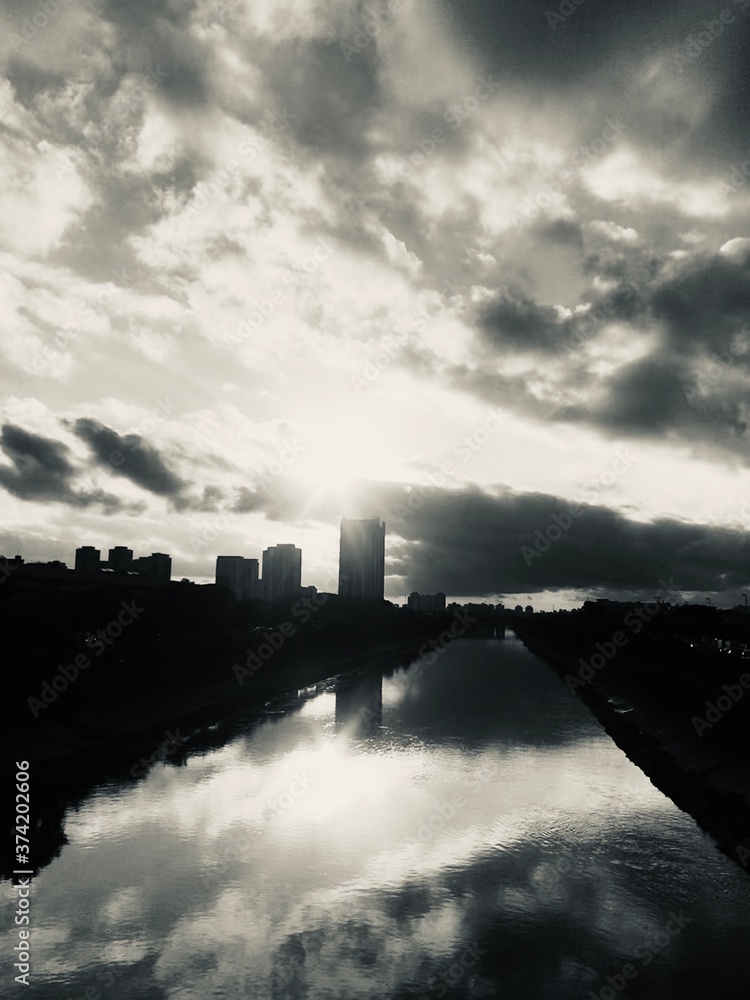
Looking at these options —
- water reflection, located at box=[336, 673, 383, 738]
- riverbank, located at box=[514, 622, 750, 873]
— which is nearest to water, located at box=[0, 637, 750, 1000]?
riverbank, located at box=[514, 622, 750, 873]

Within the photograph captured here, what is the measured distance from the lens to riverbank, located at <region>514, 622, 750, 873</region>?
3197 centimetres

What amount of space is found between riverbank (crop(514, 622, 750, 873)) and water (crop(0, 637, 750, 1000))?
1.27 m

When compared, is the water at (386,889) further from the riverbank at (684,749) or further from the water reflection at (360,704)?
the water reflection at (360,704)

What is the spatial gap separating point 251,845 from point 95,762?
1736 centimetres

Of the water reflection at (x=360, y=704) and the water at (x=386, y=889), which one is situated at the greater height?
the water at (x=386, y=889)

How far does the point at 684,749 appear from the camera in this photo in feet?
155

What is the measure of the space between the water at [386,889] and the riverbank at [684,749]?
127 centimetres

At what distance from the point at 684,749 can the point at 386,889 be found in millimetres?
30764

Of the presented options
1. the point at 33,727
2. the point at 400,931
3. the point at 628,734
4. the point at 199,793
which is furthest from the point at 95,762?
the point at 628,734

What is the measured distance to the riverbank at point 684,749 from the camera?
32.0m

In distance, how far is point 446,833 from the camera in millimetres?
29781

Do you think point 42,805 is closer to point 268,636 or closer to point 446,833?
point 446,833

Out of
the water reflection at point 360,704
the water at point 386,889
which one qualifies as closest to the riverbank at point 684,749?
the water at point 386,889

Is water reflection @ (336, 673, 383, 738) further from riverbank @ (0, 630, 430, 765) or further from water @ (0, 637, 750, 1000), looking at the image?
water @ (0, 637, 750, 1000)
